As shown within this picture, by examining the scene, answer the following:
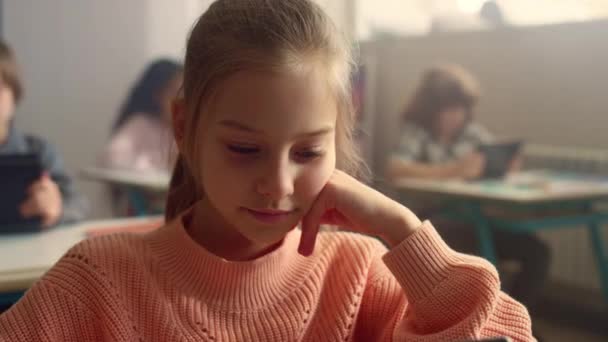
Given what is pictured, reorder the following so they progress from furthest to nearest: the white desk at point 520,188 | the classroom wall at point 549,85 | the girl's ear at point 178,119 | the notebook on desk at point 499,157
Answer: the classroom wall at point 549,85, the notebook on desk at point 499,157, the white desk at point 520,188, the girl's ear at point 178,119

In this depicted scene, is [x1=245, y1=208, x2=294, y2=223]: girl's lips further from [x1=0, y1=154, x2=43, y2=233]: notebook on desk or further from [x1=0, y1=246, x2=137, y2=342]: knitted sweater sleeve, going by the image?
[x1=0, y1=154, x2=43, y2=233]: notebook on desk

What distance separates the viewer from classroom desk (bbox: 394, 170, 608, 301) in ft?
8.14

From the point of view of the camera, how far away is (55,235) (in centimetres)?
169

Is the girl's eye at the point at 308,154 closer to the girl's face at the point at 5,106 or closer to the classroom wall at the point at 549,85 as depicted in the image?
the girl's face at the point at 5,106

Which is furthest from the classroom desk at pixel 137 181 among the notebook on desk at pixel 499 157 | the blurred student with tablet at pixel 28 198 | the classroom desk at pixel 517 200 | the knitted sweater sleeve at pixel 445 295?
the knitted sweater sleeve at pixel 445 295

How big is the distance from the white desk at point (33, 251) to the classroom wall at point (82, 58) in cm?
245

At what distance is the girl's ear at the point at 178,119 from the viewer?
0.86m

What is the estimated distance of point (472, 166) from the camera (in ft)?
9.56

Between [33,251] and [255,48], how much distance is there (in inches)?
38.1

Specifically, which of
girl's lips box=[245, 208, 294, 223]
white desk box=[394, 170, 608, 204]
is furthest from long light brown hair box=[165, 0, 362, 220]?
white desk box=[394, 170, 608, 204]

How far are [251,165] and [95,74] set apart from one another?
12.8 feet

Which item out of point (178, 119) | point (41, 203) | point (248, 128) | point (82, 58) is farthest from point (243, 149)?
point (82, 58)

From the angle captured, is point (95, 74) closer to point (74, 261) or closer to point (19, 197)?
point (19, 197)

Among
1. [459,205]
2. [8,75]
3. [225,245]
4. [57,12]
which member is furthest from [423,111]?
[225,245]
